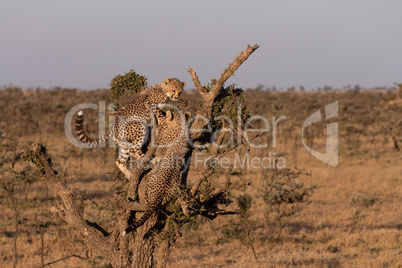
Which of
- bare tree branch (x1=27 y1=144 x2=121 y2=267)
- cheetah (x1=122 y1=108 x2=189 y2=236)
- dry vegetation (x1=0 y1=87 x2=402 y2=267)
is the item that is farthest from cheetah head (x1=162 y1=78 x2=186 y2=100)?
bare tree branch (x1=27 y1=144 x2=121 y2=267)

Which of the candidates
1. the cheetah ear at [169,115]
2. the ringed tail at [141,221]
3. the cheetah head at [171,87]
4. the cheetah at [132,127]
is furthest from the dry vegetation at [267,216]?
the ringed tail at [141,221]

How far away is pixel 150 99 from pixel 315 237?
586 cm

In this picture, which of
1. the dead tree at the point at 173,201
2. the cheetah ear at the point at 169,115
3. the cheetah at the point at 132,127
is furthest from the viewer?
the cheetah ear at the point at 169,115

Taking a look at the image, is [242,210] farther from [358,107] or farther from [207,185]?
[358,107]

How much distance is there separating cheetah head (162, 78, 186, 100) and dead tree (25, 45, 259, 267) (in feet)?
3.97

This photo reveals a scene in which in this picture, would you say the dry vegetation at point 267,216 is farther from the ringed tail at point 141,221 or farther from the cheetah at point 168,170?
the ringed tail at point 141,221

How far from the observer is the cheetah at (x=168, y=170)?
16.5 feet

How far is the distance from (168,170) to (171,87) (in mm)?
1735

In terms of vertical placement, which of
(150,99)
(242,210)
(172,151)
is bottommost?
(242,210)

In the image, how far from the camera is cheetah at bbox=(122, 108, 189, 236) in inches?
198

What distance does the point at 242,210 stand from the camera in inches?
214

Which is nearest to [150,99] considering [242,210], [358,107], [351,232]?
[242,210]

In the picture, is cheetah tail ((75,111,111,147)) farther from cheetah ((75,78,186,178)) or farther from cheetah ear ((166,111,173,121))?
cheetah ear ((166,111,173,121))

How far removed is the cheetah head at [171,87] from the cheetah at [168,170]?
2.96 ft
